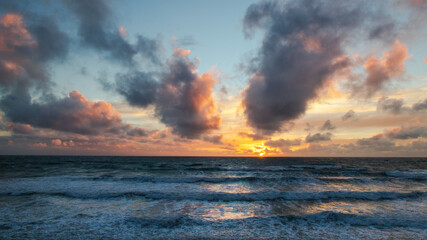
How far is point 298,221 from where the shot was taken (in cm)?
1173

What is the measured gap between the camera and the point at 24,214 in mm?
12438

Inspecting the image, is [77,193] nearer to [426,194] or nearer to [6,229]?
[6,229]

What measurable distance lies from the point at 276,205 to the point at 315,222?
4.13 metres

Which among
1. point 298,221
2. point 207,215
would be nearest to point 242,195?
point 207,215

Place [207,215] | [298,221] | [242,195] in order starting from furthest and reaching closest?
[242,195] → [207,215] → [298,221]

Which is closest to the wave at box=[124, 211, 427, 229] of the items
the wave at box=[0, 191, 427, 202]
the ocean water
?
the ocean water

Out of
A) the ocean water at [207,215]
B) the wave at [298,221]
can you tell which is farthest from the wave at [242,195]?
the wave at [298,221]

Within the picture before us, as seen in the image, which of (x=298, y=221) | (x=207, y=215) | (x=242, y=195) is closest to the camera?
(x=298, y=221)

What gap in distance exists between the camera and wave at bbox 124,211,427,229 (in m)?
11.2

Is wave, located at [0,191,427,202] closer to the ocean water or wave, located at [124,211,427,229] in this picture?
the ocean water

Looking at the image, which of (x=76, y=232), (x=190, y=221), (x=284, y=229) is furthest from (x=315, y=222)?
(x=76, y=232)

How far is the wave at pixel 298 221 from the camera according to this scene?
36.7 ft

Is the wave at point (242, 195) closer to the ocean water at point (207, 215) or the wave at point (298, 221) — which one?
the ocean water at point (207, 215)

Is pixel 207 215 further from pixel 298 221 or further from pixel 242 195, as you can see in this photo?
pixel 242 195
